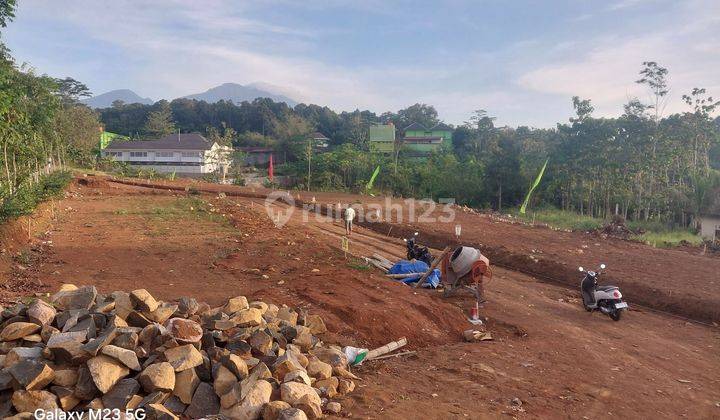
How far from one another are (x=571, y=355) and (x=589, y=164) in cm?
2630

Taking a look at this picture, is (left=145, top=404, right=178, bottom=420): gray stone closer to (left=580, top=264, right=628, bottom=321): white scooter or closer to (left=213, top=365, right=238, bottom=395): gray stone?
(left=213, top=365, right=238, bottom=395): gray stone

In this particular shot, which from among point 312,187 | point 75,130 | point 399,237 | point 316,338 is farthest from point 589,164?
point 75,130

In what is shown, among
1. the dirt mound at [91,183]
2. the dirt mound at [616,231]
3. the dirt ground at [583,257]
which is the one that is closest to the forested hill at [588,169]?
the dirt mound at [616,231]

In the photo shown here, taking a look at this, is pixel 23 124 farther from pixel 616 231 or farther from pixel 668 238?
pixel 668 238

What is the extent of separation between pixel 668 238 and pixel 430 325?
2030 cm

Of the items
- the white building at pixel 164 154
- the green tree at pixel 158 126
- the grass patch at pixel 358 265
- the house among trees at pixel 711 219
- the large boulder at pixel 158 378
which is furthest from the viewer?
the green tree at pixel 158 126

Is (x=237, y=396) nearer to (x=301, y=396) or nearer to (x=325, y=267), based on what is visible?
(x=301, y=396)

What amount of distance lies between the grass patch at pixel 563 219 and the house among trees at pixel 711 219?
4.88 m

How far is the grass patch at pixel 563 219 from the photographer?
993 inches

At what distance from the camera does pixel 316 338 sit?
5.85 m

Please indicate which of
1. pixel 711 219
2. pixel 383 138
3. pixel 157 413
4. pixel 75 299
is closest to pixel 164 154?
pixel 383 138

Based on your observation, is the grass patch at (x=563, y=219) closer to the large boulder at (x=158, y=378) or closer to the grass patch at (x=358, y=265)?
the grass patch at (x=358, y=265)

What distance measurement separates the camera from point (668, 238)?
22.5m

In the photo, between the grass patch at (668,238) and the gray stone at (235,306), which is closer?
the gray stone at (235,306)
